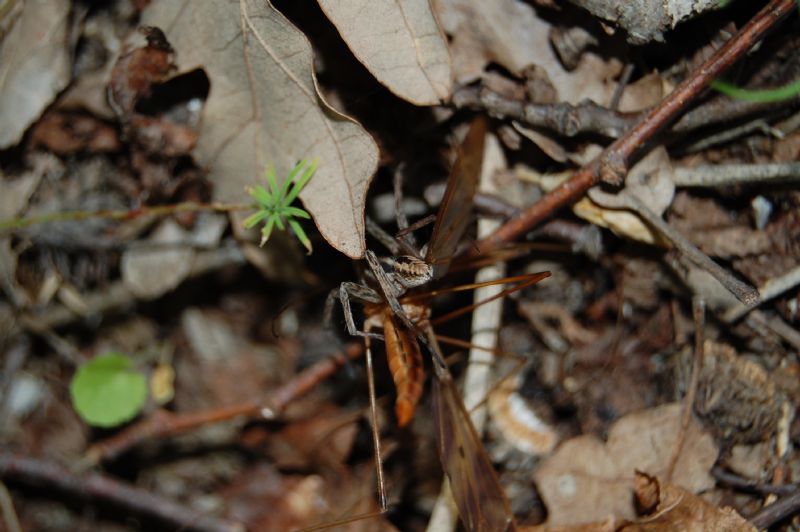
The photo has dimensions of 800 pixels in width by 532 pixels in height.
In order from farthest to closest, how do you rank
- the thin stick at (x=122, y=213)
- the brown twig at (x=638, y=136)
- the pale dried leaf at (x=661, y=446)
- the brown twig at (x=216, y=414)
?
the brown twig at (x=216, y=414) → the thin stick at (x=122, y=213) → the pale dried leaf at (x=661, y=446) → the brown twig at (x=638, y=136)

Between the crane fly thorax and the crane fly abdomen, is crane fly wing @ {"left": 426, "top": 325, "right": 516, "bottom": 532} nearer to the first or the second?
the crane fly abdomen

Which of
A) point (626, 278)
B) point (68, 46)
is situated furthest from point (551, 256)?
point (68, 46)

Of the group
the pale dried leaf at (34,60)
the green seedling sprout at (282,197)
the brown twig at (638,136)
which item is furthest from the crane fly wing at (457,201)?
the pale dried leaf at (34,60)

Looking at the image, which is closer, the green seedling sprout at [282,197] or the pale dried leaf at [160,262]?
the green seedling sprout at [282,197]

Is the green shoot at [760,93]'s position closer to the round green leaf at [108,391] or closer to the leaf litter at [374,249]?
the leaf litter at [374,249]

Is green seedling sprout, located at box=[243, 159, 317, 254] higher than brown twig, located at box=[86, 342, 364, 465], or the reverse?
green seedling sprout, located at box=[243, 159, 317, 254]

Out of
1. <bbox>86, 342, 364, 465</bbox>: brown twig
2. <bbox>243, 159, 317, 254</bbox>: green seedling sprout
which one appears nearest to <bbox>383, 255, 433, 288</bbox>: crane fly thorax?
<bbox>243, 159, 317, 254</bbox>: green seedling sprout
